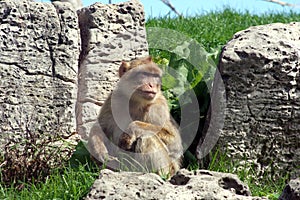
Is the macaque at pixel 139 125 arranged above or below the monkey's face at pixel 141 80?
below

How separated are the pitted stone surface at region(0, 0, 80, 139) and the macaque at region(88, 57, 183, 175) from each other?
52cm

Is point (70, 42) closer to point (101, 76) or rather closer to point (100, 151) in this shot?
point (101, 76)

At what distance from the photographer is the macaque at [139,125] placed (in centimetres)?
743

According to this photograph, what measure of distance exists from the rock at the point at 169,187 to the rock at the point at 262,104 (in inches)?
58.4

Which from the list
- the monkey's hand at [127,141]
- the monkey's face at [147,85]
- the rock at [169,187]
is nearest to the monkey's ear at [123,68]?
the monkey's face at [147,85]

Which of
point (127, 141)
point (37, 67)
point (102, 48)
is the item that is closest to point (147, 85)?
point (127, 141)

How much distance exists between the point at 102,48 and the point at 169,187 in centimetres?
329

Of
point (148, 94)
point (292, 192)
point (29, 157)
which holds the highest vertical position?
point (148, 94)

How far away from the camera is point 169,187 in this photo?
562 centimetres

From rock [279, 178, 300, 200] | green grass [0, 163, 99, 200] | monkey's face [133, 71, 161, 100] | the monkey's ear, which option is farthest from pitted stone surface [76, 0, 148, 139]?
rock [279, 178, 300, 200]

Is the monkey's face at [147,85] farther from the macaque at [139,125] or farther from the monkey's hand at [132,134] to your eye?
the monkey's hand at [132,134]

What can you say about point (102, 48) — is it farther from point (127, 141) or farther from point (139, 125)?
point (127, 141)

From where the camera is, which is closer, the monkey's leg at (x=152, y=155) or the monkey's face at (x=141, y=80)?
the monkey's leg at (x=152, y=155)

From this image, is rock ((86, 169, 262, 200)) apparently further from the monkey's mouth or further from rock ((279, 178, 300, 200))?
the monkey's mouth
